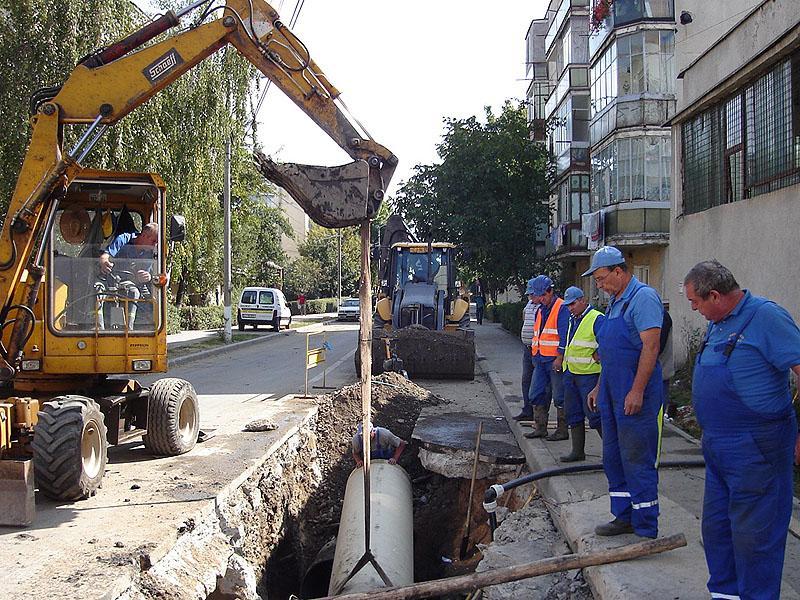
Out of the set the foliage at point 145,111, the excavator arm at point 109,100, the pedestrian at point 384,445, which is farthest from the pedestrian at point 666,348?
the foliage at point 145,111

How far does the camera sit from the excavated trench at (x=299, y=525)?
6.02m

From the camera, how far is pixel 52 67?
14680mm

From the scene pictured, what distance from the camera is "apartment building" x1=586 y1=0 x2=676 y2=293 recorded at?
21422 millimetres

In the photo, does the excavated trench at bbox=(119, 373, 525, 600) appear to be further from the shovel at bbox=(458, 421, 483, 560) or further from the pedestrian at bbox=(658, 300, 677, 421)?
the pedestrian at bbox=(658, 300, 677, 421)

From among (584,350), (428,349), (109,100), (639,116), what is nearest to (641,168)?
(639,116)

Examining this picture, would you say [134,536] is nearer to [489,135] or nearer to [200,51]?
[200,51]

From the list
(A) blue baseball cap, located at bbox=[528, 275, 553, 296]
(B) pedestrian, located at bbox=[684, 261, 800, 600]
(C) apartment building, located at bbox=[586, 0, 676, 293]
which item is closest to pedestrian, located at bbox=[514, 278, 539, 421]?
(A) blue baseball cap, located at bbox=[528, 275, 553, 296]

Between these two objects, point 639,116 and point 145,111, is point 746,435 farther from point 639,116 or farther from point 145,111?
point 639,116

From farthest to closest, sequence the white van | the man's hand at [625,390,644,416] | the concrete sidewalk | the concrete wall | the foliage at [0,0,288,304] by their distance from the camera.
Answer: the white van, the foliage at [0,0,288,304], the concrete wall, the man's hand at [625,390,644,416], the concrete sidewalk

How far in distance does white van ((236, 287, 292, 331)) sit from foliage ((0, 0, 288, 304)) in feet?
28.9

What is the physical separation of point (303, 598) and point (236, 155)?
1895cm

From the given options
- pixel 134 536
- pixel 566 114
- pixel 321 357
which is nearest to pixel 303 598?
pixel 134 536

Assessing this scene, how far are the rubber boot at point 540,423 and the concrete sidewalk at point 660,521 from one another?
142mm

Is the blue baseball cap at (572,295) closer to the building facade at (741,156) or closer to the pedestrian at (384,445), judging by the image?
the pedestrian at (384,445)
